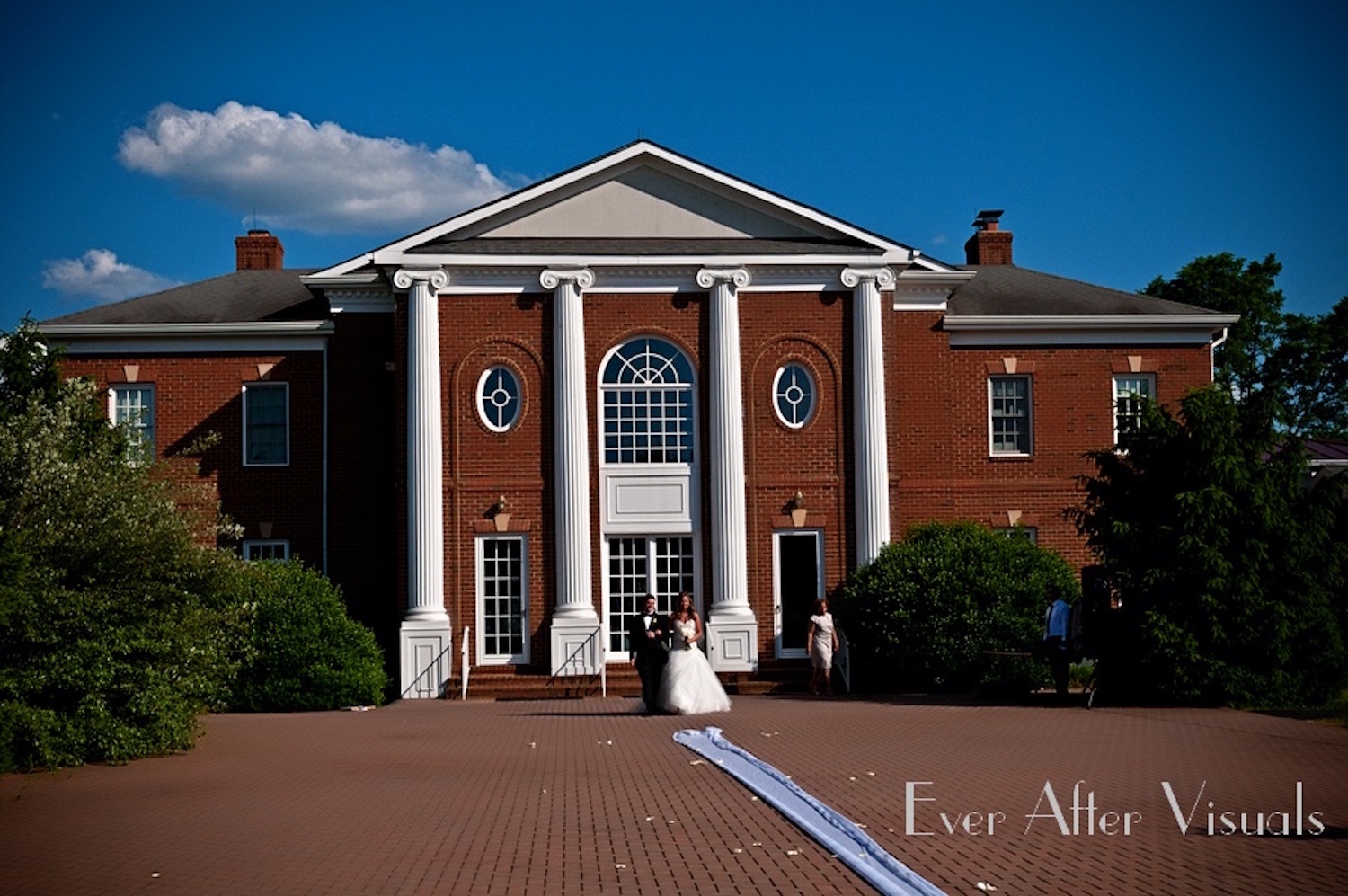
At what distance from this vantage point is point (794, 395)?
92.4 feet

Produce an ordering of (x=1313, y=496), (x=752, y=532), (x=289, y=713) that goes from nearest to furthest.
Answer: (x=1313, y=496)
(x=289, y=713)
(x=752, y=532)

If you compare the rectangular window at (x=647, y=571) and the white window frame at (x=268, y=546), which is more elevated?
the white window frame at (x=268, y=546)

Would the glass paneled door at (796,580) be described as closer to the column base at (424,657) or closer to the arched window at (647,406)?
the arched window at (647,406)

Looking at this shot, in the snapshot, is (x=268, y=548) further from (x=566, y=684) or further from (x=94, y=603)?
(x=94, y=603)

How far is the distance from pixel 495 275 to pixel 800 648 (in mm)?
8464

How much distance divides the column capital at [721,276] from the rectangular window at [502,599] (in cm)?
550

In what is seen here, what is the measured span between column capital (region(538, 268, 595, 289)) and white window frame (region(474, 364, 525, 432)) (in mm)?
1644

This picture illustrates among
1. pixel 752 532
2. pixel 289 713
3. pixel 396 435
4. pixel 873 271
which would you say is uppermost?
pixel 873 271

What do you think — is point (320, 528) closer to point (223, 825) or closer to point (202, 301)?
point (202, 301)

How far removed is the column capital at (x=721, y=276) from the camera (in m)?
27.7

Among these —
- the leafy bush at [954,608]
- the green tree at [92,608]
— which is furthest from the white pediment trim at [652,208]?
the green tree at [92,608]

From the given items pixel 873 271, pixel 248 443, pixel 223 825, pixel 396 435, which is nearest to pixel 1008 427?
pixel 873 271

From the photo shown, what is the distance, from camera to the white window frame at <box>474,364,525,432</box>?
27.7 meters

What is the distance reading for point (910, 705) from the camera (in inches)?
878
